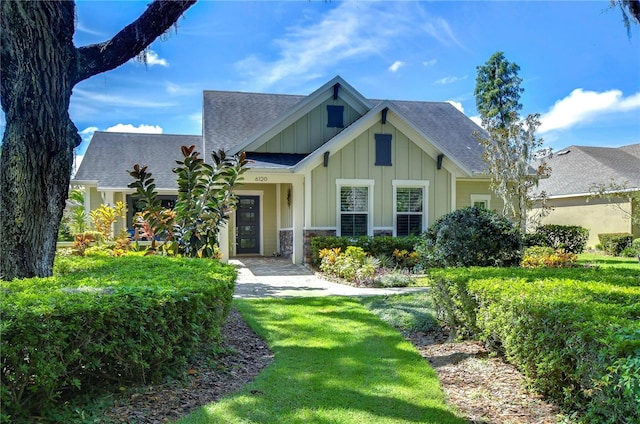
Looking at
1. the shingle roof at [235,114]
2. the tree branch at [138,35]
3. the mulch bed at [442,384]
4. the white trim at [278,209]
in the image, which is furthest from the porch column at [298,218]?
the mulch bed at [442,384]

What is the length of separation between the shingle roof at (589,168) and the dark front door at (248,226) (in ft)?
52.9

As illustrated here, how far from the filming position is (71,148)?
541cm

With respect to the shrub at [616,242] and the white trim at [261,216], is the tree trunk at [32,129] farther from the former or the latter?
the shrub at [616,242]

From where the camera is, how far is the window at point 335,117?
50.5 ft

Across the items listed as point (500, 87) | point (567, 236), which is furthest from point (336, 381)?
point (500, 87)

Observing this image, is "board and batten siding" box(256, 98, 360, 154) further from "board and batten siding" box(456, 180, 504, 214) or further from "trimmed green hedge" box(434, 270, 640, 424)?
"trimmed green hedge" box(434, 270, 640, 424)

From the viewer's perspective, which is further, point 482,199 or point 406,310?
point 482,199

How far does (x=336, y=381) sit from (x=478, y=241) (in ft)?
16.7

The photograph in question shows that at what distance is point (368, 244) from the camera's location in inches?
503

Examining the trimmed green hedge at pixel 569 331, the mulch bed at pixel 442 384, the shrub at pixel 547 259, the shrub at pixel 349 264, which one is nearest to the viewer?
the trimmed green hedge at pixel 569 331

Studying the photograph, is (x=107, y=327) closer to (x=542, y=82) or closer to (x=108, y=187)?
(x=108, y=187)

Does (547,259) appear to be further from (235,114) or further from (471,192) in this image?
(235,114)

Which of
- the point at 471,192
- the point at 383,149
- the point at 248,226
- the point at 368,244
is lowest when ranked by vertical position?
the point at 368,244

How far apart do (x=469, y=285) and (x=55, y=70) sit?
5.54 metres
